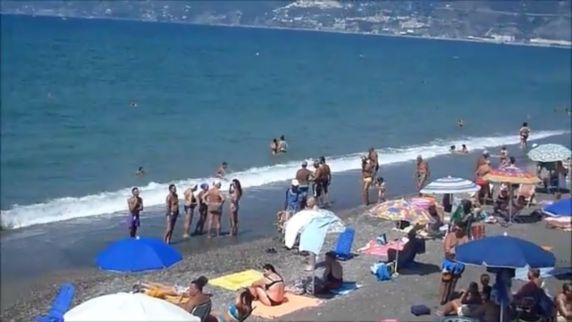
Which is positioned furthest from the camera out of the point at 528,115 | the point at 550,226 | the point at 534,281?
the point at 528,115

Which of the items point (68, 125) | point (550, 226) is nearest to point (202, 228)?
point (550, 226)

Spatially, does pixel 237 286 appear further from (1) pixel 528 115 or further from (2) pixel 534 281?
(1) pixel 528 115

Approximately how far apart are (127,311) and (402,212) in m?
8.91

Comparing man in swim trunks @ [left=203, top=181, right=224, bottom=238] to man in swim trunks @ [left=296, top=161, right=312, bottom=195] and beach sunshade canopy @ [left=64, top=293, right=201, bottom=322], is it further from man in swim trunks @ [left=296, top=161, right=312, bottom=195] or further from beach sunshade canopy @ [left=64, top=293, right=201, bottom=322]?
beach sunshade canopy @ [left=64, top=293, right=201, bottom=322]

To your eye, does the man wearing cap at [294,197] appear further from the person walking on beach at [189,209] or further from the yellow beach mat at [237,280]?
the yellow beach mat at [237,280]

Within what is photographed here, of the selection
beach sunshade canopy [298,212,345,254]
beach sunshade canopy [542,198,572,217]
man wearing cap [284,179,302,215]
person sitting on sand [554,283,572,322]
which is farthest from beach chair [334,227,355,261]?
person sitting on sand [554,283,572,322]

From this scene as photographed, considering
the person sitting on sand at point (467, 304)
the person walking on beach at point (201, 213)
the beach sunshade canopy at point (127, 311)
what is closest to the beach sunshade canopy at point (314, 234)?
the person sitting on sand at point (467, 304)

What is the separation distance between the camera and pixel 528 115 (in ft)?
188

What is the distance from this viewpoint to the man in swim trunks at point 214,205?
20266 mm

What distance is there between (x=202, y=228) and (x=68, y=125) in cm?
2546

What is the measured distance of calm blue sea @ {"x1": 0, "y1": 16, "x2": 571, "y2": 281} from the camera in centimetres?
2439

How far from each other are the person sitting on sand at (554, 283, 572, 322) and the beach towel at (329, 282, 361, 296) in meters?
3.65

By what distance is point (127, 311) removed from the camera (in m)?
7.33

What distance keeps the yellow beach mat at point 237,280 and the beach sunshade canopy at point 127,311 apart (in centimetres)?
764
